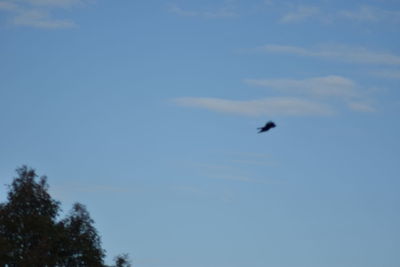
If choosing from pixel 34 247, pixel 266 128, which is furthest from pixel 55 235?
pixel 266 128

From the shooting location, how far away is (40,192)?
2990 inches

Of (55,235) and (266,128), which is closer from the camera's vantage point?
(266,128)

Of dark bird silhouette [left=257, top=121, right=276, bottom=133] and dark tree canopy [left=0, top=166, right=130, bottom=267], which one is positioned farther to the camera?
dark tree canopy [left=0, top=166, right=130, bottom=267]

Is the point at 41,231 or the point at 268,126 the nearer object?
the point at 268,126

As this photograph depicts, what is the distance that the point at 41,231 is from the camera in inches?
2933

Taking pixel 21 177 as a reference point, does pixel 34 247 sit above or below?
Answer: below

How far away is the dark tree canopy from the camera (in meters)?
73.8

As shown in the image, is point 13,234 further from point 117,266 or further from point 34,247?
point 117,266

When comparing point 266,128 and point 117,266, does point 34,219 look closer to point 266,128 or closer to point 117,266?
point 117,266

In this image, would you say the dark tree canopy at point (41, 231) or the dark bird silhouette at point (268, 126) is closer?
the dark bird silhouette at point (268, 126)

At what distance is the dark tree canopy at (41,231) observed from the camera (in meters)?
73.8

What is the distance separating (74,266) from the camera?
7600 cm

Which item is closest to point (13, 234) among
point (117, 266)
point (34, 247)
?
point (34, 247)

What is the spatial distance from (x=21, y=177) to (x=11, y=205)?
246cm
